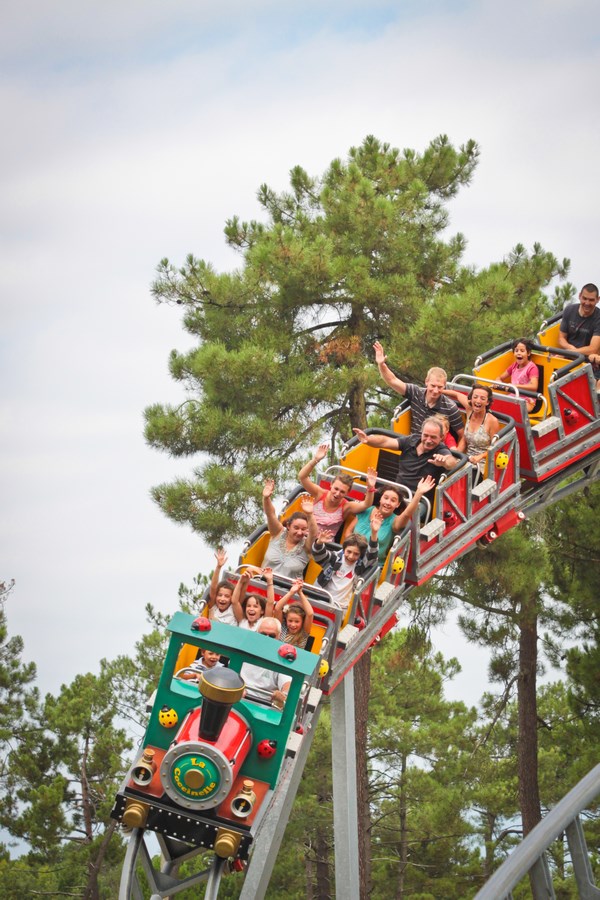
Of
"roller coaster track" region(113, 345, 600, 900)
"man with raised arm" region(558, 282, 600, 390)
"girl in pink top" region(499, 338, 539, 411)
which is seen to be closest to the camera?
"roller coaster track" region(113, 345, 600, 900)

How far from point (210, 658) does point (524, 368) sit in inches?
205

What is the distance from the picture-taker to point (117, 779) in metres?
19.4

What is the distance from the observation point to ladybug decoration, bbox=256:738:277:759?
7340 mm

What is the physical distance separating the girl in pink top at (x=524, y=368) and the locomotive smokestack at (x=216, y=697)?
538cm

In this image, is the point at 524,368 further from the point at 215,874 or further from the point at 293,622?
the point at 215,874

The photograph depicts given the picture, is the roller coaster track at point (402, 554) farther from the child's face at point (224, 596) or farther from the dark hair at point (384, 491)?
the child's face at point (224, 596)

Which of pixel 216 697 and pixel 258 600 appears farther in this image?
pixel 258 600

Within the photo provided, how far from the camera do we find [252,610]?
340 inches

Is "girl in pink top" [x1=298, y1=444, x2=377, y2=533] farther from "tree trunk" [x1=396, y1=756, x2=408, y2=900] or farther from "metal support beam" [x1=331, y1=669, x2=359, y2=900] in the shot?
"tree trunk" [x1=396, y1=756, x2=408, y2=900]

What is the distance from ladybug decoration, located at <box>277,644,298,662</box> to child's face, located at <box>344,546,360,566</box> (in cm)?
209

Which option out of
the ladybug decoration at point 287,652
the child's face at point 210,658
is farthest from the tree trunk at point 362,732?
the ladybug decoration at point 287,652

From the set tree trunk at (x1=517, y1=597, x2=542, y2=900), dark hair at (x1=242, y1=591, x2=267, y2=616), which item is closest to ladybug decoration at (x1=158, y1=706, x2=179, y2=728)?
dark hair at (x1=242, y1=591, x2=267, y2=616)

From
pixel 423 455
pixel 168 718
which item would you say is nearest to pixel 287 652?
pixel 168 718

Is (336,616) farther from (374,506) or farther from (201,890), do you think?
(201,890)
